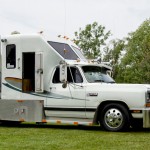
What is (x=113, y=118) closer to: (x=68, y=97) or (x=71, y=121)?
(x=71, y=121)

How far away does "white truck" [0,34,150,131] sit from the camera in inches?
534

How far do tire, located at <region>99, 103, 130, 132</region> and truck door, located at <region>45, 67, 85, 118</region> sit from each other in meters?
0.69

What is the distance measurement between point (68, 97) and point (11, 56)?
2390 millimetres

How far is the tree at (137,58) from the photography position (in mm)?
49094

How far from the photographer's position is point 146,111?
13.3m

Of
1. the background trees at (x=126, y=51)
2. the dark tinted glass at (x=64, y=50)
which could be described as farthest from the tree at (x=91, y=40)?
the dark tinted glass at (x=64, y=50)

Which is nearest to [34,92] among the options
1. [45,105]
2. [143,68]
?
[45,105]

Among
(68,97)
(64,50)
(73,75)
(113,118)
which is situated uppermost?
(64,50)

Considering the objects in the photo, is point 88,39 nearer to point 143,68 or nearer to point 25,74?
point 143,68

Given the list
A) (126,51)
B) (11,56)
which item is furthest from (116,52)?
(11,56)

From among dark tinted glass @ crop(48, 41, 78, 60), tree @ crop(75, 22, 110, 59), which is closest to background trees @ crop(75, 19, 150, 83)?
tree @ crop(75, 22, 110, 59)

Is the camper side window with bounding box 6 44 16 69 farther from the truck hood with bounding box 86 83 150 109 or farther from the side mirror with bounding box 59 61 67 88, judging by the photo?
the truck hood with bounding box 86 83 150 109

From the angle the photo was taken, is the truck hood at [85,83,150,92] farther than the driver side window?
No

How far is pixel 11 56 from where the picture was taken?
50.7ft
